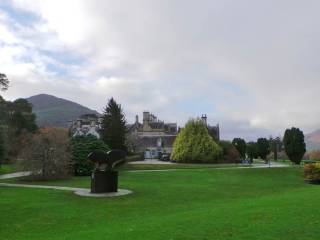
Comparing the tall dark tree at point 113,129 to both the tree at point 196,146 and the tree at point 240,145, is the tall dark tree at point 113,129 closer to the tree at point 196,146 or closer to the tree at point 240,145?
the tree at point 196,146

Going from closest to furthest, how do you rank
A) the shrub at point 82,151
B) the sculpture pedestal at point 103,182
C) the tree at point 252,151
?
the sculpture pedestal at point 103,182
the shrub at point 82,151
the tree at point 252,151

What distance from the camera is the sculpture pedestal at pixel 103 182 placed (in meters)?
23.5

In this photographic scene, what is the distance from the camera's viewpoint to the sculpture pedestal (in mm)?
23453

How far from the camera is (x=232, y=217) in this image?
12391 millimetres

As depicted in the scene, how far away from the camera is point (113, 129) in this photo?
50500 millimetres

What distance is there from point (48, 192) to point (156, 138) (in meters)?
89.7

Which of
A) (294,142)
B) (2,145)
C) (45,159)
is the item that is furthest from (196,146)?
(2,145)

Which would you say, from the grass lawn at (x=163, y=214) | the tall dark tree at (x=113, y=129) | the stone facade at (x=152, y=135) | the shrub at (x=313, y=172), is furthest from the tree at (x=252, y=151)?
the grass lawn at (x=163, y=214)

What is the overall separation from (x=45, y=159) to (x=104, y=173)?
12570 millimetres

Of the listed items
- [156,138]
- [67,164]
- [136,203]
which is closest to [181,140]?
[67,164]

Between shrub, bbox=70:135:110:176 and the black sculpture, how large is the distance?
15.2m

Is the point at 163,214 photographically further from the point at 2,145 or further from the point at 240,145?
the point at 240,145

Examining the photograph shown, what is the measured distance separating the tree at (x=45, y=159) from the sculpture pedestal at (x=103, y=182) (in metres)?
12.2

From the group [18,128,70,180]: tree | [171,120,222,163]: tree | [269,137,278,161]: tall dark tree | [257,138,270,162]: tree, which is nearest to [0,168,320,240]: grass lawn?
[18,128,70,180]: tree
